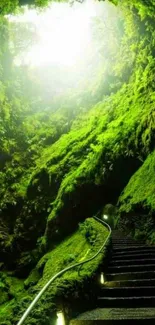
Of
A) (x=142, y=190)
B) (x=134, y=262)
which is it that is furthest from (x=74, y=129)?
(x=134, y=262)

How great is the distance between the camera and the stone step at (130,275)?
6.12 meters

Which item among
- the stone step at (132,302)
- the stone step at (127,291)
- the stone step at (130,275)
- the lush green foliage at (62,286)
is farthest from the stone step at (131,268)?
the stone step at (132,302)

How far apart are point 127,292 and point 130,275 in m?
0.75

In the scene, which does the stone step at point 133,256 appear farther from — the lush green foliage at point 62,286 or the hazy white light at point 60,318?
the hazy white light at point 60,318

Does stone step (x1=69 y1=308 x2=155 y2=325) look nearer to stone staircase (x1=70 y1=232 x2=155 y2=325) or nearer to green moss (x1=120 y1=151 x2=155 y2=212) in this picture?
stone staircase (x1=70 y1=232 x2=155 y2=325)


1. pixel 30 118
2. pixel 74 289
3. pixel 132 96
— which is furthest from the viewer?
pixel 30 118

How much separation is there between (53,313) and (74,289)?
80 cm

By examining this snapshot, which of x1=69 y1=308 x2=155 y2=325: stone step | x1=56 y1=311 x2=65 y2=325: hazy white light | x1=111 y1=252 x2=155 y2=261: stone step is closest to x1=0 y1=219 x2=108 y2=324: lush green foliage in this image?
x1=56 y1=311 x2=65 y2=325: hazy white light

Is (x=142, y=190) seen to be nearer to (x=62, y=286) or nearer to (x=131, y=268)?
(x=131, y=268)

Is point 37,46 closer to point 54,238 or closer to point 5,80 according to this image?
point 5,80

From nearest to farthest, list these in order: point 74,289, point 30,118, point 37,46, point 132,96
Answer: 1. point 74,289
2. point 132,96
3. point 30,118
4. point 37,46

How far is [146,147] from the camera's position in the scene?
40.3ft

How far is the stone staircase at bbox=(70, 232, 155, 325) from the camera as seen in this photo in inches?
169

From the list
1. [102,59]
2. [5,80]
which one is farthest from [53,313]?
[5,80]
